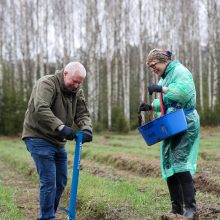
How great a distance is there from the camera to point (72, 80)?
5.61 m

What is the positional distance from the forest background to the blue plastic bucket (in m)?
21.6

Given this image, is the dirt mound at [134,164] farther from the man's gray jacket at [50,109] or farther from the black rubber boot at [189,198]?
the man's gray jacket at [50,109]

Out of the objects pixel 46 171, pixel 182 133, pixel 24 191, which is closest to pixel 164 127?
pixel 182 133

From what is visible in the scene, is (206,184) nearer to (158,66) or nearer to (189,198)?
(189,198)

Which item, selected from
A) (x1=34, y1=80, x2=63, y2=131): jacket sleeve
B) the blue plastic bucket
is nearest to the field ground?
the blue plastic bucket

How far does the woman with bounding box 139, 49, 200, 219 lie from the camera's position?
5648mm

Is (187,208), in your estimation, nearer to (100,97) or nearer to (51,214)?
(51,214)

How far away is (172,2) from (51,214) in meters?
33.2

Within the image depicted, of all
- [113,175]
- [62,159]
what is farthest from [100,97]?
[62,159]

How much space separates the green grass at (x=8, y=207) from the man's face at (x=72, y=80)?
2298mm

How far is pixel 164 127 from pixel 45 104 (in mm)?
1512

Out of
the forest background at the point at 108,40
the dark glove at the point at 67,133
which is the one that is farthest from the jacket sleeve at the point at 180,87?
the forest background at the point at 108,40

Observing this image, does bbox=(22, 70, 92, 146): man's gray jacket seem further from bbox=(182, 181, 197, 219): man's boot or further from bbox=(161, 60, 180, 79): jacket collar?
bbox=(182, 181, 197, 219): man's boot

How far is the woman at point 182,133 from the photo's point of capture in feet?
18.5
